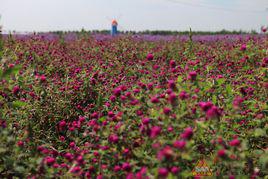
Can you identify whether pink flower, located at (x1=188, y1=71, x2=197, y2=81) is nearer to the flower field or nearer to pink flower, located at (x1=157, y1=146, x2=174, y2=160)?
the flower field

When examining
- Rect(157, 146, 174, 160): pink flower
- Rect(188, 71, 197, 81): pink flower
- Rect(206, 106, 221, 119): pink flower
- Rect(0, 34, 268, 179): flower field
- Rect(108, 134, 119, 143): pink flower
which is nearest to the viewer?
Rect(157, 146, 174, 160): pink flower

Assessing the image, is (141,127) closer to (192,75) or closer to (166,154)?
(192,75)

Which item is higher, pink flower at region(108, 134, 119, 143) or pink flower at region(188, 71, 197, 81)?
pink flower at region(188, 71, 197, 81)

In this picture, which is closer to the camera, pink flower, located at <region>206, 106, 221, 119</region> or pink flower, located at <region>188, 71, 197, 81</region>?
pink flower, located at <region>206, 106, 221, 119</region>

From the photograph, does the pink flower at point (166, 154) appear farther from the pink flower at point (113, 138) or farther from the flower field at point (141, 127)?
the pink flower at point (113, 138)

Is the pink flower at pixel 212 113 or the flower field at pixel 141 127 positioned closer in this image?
the pink flower at pixel 212 113

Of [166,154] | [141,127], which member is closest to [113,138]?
[141,127]

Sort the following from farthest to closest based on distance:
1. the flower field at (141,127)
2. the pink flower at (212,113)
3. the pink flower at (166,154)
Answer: the flower field at (141,127) < the pink flower at (212,113) < the pink flower at (166,154)

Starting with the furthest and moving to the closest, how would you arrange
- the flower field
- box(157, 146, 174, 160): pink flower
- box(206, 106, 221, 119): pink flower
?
the flower field < box(206, 106, 221, 119): pink flower < box(157, 146, 174, 160): pink flower

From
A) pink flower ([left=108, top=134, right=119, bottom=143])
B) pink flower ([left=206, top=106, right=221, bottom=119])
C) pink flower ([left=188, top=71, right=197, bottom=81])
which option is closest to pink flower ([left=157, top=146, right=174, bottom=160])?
pink flower ([left=206, top=106, right=221, bottom=119])

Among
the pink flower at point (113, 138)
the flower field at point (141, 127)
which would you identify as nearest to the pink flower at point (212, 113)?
the flower field at point (141, 127)

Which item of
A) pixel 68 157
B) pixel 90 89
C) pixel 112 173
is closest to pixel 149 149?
pixel 112 173

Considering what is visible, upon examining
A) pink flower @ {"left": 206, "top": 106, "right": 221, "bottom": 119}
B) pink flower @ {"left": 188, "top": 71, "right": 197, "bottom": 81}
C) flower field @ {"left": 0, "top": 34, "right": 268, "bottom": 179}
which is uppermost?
pink flower @ {"left": 188, "top": 71, "right": 197, "bottom": 81}

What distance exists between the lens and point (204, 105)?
2.15 meters
